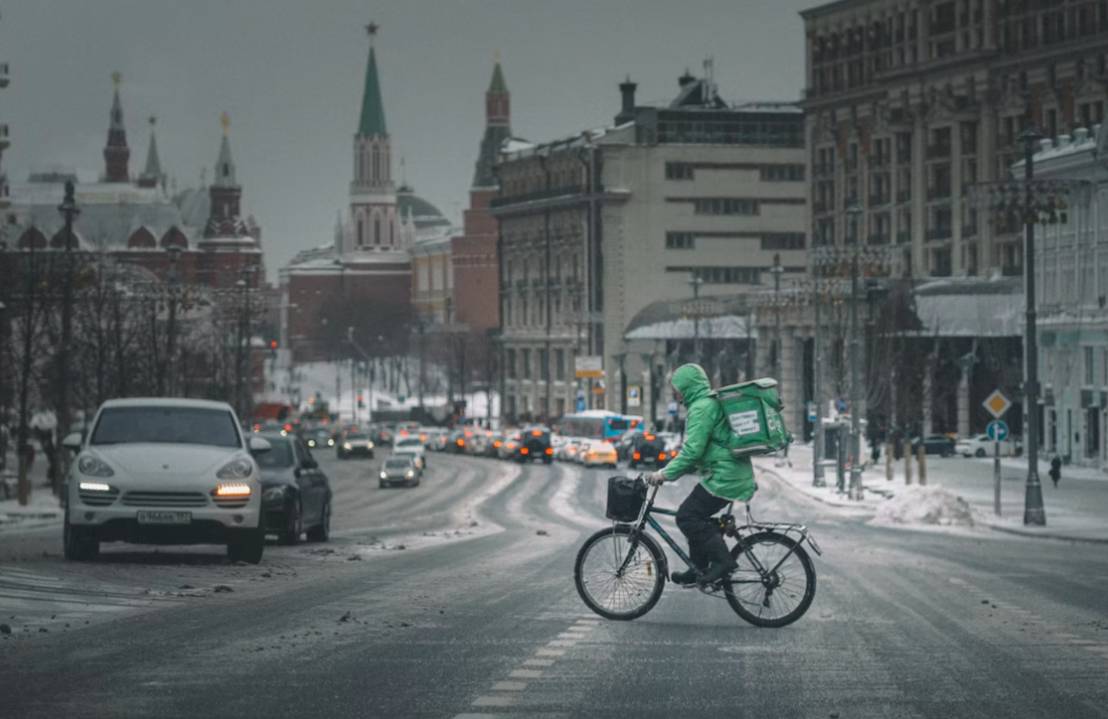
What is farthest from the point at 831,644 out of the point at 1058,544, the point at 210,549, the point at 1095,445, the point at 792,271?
the point at 792,271

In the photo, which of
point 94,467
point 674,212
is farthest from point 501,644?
point 674,212

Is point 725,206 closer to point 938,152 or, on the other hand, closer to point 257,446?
point 938,152

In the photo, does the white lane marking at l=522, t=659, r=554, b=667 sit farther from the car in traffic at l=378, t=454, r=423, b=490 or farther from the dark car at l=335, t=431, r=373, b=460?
the dark car at l=335, t=431, r=373, b=460

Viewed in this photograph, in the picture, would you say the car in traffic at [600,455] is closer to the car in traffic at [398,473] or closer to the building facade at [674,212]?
the car in traffic at [398,473]

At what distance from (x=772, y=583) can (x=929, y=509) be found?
31.0 meters

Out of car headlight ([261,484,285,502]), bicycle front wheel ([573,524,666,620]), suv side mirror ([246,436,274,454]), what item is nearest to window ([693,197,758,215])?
car headlight ([261,484,285,502])

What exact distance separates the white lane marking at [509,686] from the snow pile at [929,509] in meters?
34.6

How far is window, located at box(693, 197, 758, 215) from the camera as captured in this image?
164250 millimetres

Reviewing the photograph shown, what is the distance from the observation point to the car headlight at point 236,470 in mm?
23547

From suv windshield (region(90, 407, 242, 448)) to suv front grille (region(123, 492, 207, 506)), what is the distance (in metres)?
1.01

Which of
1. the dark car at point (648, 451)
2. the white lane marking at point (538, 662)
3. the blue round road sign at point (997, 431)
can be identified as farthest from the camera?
the dark car at point (648, 451)

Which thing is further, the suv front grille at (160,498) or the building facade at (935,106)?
the building facade at (935,106)

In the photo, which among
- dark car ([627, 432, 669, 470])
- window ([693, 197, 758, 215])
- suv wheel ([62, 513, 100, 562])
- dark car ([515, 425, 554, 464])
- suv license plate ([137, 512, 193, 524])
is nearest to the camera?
suv license plate ([137, 512, 193, 524])

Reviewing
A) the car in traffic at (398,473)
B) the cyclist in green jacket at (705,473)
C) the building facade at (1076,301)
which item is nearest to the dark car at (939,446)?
the building facade at (1076,301)
